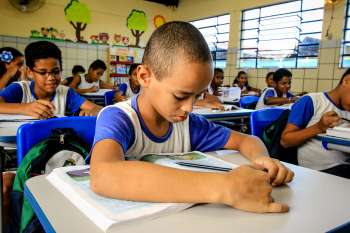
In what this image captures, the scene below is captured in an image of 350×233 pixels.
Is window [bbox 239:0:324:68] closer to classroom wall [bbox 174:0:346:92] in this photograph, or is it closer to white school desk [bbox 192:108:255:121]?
classroom wall [bbox 174:0:346:92]

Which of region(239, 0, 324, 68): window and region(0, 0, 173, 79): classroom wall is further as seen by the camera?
region(0, 0, 173, 79): classroom wall

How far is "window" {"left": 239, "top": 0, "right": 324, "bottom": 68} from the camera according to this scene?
5.00m

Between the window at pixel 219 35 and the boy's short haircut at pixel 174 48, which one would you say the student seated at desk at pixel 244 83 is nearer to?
the window at pixel 219 35

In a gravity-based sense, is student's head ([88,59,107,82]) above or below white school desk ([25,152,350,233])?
above

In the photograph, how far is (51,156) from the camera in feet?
3.33

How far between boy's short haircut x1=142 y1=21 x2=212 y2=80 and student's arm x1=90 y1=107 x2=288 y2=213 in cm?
30

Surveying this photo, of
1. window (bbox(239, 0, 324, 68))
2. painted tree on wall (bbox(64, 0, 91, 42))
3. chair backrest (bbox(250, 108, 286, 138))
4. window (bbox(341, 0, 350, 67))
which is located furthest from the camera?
painted tree on wall (bbox(64, 0, 91, 42))

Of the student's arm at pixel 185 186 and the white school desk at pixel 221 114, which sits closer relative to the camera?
the student's arm at pixel 185 186

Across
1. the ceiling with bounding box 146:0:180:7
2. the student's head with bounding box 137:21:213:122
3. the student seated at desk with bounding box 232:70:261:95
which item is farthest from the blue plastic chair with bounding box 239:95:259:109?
the ceiling with bounding box 146:0:180:7

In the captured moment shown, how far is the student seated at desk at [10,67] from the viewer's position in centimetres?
327

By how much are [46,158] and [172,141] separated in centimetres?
41

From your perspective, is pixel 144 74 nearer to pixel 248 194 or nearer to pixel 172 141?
pixel 172 141

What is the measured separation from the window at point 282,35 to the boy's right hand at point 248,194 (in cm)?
495

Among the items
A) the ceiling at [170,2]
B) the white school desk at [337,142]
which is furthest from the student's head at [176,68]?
the ceiling at [170,2]
